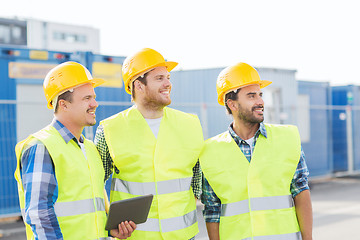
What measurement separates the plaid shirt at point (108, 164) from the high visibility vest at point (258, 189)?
0.19 metres

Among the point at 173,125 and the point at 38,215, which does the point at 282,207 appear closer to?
the point at 173,125

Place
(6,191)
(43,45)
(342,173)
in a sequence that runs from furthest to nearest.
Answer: (43,45)
(342,173)
(6,191)

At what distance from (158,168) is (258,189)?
68 cm

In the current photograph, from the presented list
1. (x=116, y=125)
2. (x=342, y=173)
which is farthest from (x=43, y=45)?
(x=116, y=125)

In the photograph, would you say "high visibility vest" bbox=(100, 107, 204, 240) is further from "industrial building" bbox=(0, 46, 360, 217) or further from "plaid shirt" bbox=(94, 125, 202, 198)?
"industrial building" bbox=(0, 46, 360, 217)

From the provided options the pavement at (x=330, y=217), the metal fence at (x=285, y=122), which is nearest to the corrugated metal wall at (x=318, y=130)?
the metal fence at (x=285, y=122)

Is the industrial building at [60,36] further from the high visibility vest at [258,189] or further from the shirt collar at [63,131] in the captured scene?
the high visibility vest at [258,189]

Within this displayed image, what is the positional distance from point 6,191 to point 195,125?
561 centimetres

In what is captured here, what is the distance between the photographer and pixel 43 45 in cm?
5053

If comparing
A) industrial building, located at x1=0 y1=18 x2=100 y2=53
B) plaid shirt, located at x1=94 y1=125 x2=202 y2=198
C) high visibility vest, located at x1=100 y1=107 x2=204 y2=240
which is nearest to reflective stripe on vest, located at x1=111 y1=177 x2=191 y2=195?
high visibility vest, located at x1=100 y1=107 x2=204 y2=240

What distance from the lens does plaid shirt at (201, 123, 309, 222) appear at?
10.7ft

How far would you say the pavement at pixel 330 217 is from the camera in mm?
7395

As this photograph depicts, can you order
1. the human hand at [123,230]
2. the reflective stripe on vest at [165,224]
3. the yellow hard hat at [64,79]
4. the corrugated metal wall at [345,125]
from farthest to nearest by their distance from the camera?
the corrugated metal wall at [345,125], the reflective stripe on vest at [165,224], the yellow hard hat at [64,79], the human hand at [123,230]

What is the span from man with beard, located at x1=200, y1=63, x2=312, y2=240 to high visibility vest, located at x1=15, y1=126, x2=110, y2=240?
778 mm
